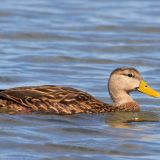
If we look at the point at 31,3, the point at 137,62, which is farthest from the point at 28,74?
the point at 31,3

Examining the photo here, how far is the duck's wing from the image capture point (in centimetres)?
1467

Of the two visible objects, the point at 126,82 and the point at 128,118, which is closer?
the point at 128,118

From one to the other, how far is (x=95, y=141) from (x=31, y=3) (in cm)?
1542

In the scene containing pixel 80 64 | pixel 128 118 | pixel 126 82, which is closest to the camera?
pixel 128 118

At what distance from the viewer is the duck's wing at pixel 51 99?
1467cm

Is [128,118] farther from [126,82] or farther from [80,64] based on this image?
[80,64]

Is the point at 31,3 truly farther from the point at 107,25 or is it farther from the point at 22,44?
the point at 22,44

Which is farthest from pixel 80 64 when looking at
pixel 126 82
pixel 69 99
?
pixel 69 99

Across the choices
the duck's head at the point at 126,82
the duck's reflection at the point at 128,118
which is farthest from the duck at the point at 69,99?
the duck's reflection at the point at 128,118

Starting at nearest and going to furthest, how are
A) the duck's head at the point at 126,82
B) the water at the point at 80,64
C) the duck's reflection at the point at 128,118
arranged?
the water at the point at 80,64 → the duck's reflection at the point at 128,118 → the duck's head at the point at 126,82

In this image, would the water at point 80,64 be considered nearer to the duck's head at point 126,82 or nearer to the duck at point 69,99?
the duck at point 69,99

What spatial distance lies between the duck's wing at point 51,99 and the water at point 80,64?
0.21m

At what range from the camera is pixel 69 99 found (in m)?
14.9

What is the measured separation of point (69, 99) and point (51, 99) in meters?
0.28
